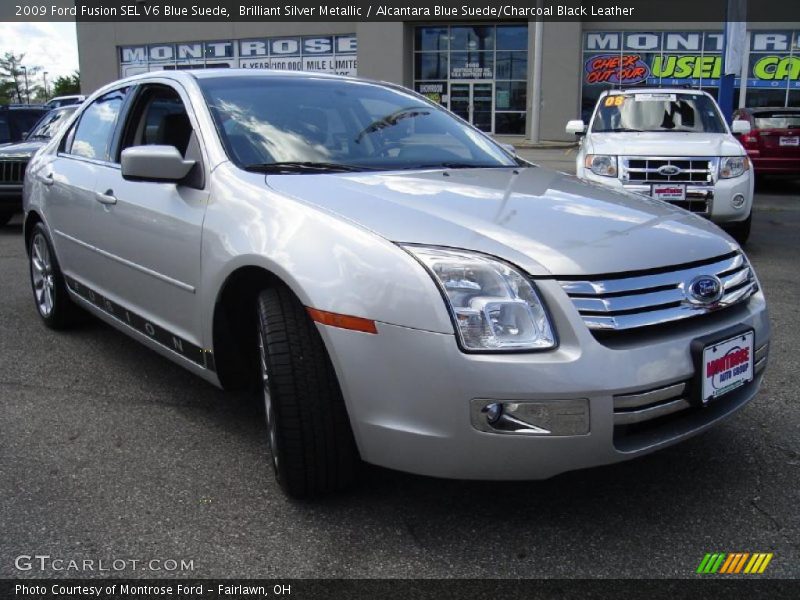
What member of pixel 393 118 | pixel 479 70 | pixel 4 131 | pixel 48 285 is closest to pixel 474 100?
pixel 479 70

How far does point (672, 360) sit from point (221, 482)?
166 cm

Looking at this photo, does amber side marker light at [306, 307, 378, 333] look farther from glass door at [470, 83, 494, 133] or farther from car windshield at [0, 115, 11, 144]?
glass door at [470, 83, 494, 133]

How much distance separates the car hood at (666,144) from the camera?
7773 mm

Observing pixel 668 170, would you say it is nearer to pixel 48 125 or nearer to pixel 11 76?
pixel 48 125

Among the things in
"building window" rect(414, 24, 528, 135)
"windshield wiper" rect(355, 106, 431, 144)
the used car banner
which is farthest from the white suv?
"building window" rect(414, 24, 528, 135)

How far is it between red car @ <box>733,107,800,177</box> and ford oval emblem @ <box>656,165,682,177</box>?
6158mm

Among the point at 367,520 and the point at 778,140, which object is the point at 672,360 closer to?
the point at 367,520

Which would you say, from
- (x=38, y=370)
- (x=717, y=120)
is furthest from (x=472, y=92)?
(x=38, y=370)

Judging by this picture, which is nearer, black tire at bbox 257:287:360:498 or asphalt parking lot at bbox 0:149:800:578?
asphalt parking lot at bbox 0:149:800:578

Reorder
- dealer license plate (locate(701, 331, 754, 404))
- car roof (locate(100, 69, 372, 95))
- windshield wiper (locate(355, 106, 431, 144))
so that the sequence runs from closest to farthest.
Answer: dealer license plate (locate(701, 331, 754, 404)) < windshield wiper (locate(355, 106, 431, 144)) < car roof (locate(100, 69, 372, 95))

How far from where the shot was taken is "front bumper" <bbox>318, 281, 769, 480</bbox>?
2.32m

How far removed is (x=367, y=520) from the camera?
270 centimetres

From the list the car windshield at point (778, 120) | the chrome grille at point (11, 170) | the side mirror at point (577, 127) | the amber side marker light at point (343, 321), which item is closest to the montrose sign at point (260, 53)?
the car windshield at point (778, 120)

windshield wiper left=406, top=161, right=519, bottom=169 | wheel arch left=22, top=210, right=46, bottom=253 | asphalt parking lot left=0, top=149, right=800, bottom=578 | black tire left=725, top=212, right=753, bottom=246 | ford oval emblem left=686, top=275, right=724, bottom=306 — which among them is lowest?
asphalt parking lot left=0, top=149, right=800, bottom=578
